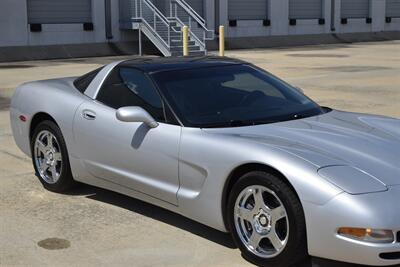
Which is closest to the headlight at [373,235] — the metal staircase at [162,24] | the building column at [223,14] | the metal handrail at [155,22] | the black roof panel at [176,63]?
the black roof panel at [176,63]

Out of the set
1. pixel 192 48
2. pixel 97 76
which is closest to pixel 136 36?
pixel 192 48

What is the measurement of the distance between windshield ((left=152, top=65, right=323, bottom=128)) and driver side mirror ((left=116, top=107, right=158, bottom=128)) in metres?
0.20

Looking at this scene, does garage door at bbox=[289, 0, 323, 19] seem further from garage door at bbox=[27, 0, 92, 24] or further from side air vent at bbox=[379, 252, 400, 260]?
side air vent at bbox=[379, 252, 400, 260]

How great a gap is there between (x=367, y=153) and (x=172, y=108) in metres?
1.47

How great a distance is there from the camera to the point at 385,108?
423 inches

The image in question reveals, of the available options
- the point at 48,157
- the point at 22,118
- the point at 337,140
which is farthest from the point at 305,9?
the point at 337,140

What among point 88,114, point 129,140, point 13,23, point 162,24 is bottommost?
point 129,140

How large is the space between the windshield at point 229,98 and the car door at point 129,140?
0.53ft

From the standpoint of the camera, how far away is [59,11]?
26.2 metres

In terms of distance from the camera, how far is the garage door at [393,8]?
134 feet

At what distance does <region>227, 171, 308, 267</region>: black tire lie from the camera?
375 cm

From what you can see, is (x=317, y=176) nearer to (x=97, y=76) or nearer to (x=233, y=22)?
(x=97, y=76)

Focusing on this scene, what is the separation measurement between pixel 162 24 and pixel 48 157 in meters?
20.9

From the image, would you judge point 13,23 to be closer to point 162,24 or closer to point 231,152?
point 162,24
